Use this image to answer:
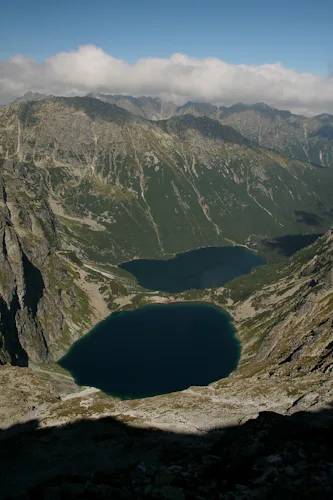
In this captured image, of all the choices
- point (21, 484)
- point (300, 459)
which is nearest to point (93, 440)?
point (21, 484)

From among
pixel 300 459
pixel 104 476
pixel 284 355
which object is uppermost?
pixel 300 459

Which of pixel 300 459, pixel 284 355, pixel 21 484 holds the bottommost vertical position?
pixel 284 355

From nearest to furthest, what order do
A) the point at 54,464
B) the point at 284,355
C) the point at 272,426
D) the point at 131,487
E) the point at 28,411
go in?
the point at 131,487, the point at 272,426, the point at 54,464, the point at 28,411, the point at 284,355

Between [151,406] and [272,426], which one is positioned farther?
[151,406]

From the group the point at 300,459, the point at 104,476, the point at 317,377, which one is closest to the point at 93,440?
the point at 104,476

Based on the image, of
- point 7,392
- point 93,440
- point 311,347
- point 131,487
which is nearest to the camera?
point 131,487

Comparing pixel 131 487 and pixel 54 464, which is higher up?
pixel 131 487

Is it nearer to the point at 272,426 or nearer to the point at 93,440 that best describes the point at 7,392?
the point at 93,440

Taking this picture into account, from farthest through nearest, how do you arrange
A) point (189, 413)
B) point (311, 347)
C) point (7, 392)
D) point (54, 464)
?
point (311, 347) → point (7, 392) → point (189, 413) → point (54, 464)

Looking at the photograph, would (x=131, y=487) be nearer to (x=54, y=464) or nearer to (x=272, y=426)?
A: (x=272, y=426)
